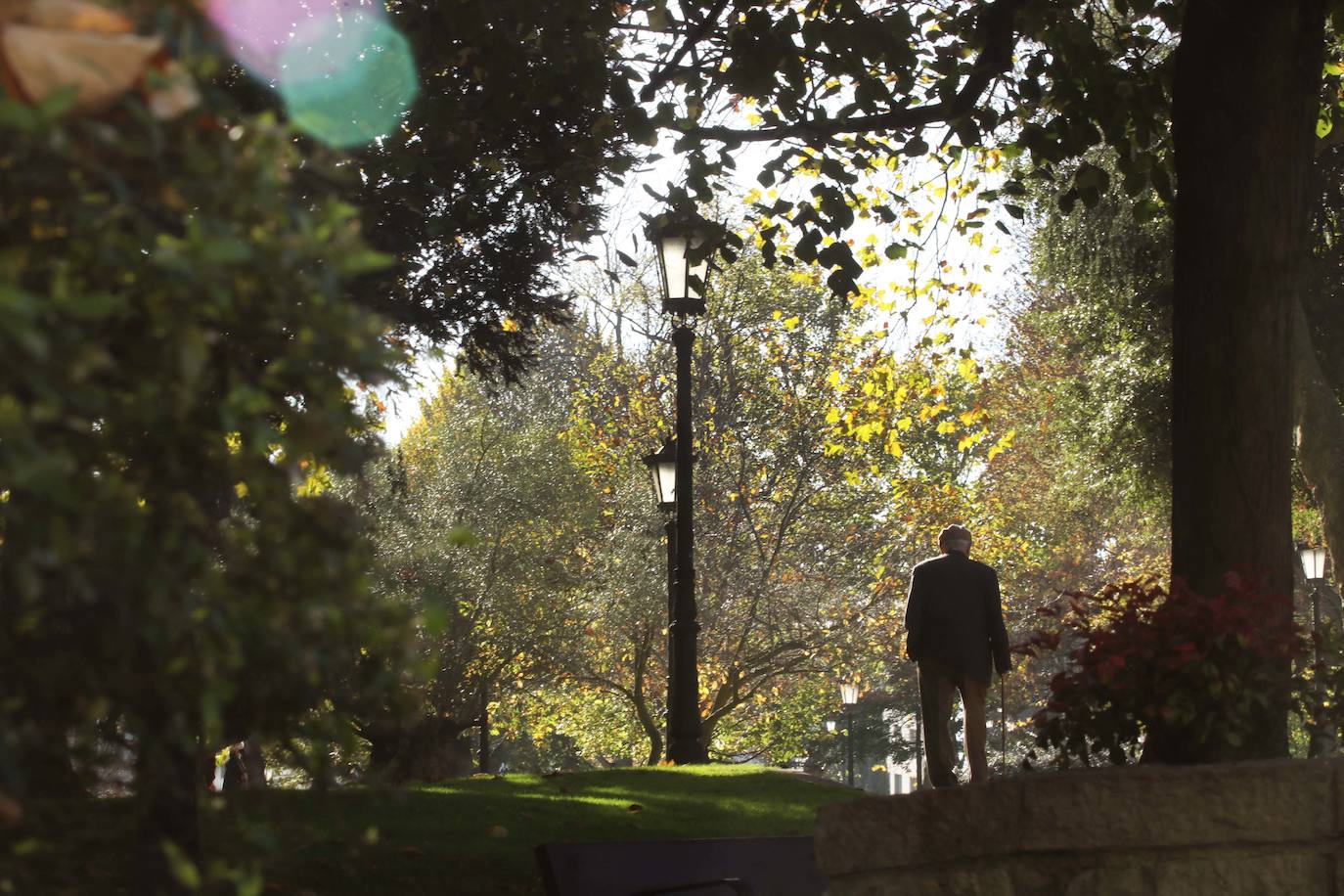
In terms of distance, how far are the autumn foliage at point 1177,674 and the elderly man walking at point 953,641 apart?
456cm

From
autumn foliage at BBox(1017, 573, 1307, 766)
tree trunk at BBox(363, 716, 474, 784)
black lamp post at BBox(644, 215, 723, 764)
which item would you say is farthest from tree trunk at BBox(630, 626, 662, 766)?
autumn foliage at BBox(1017, 573, 1307, 766)

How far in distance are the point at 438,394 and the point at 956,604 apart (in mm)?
26577

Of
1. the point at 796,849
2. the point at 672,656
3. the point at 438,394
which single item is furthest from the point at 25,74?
the point at 438,394

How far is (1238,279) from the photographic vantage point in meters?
6.80

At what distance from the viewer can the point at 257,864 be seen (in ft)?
6.05

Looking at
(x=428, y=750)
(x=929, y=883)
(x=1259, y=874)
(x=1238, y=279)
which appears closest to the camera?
(x=1259, y=874)

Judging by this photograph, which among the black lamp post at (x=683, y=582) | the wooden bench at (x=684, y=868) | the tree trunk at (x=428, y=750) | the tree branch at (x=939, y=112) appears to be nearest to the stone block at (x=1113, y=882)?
the wooden bench at (x=684, y=868)

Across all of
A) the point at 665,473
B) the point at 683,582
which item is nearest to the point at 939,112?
the point at 683,582

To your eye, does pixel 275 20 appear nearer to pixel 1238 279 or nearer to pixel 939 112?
pixel 939 112

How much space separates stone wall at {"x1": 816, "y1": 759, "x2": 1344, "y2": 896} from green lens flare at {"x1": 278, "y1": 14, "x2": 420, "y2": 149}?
5.91m

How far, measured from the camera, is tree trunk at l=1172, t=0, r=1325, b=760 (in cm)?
668

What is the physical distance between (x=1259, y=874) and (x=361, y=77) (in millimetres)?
7461

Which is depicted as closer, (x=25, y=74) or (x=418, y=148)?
(x=25, y=74)

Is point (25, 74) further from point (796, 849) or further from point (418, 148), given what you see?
point (418, 148)
